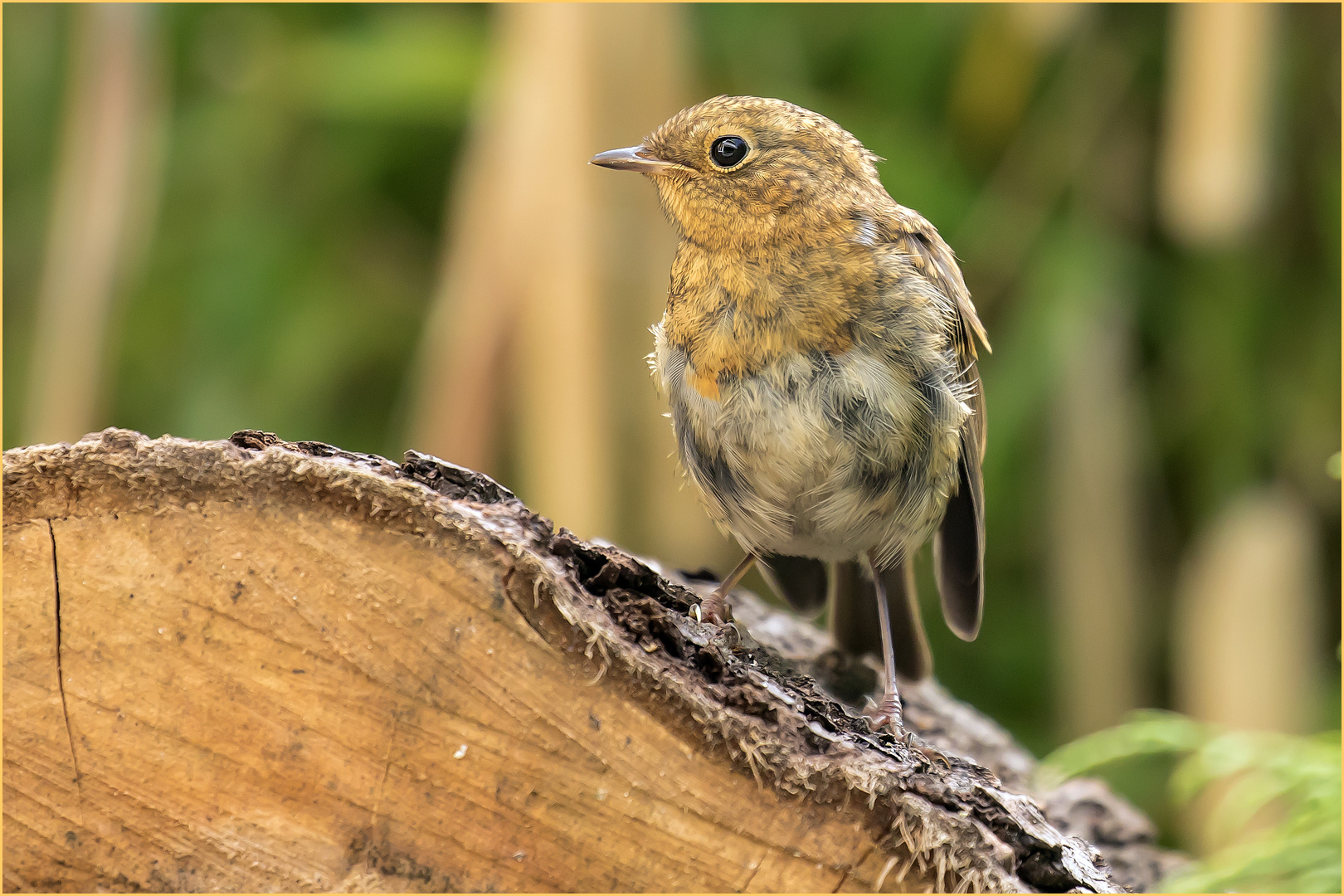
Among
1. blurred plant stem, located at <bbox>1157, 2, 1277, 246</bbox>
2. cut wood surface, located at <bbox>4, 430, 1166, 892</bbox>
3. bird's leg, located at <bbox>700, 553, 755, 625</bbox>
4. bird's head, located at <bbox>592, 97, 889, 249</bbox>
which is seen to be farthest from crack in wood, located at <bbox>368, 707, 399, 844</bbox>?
blurred plant stem, located at <bbox>1157, 2, 1277, 246</bbox>

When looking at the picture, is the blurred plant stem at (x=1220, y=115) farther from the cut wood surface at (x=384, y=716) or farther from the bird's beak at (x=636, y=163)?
the cut wood surface at (x=384, y=716)

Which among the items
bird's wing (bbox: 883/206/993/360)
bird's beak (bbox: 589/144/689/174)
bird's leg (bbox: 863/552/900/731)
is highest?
bird's beak (bbox: 589/144/689/174)

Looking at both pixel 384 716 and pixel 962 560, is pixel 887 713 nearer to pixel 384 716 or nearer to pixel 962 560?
pixel 962 560

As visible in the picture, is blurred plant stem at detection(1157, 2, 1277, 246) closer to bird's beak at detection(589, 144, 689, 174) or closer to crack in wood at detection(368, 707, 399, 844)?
bird's beak at detection(589, 144, 689, 174)

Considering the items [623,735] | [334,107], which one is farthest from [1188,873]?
[334,107]

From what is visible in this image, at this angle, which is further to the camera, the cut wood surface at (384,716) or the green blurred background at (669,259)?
the green blurred background at (669,259)

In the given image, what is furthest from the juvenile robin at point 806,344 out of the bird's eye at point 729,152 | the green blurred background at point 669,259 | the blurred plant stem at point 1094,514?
the blurred plant stem at point 1094,514
